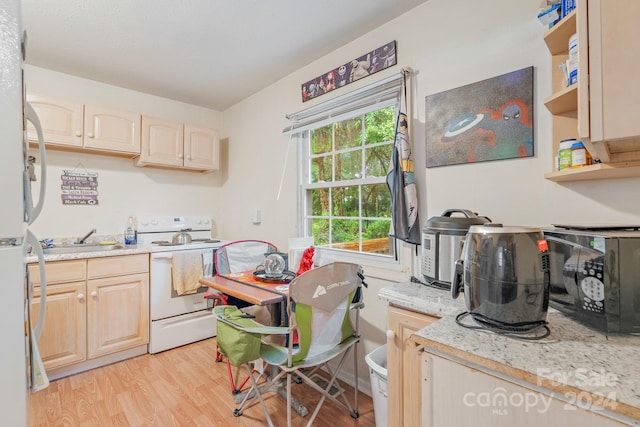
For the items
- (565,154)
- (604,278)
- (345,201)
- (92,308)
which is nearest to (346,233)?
(345,201)

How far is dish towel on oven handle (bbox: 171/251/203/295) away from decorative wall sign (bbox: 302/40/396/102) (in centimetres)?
182

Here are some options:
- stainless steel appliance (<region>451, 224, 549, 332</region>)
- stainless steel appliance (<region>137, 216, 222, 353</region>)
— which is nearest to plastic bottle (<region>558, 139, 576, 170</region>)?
stainless steel appliance (<region>451, 224, 549, 332</region>)

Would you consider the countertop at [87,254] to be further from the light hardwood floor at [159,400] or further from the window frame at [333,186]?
the window frame at [333,186]

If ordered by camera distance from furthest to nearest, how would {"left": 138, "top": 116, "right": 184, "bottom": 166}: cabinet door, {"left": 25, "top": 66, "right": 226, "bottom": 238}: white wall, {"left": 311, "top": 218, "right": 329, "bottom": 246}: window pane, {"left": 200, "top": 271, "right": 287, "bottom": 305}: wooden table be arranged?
{"left": 138, "top": 116, "right": 184, "bottom": 166}: cabinet door → {"left": 25, "top": 66, "right": 226, "bottom": 238}: white wall → {"left": 311, "top": 218, "right": 329, "bottom": 246}: window pane → {"left": 200, "top": 271, "right": 287, "bottom": 305}: wooden table

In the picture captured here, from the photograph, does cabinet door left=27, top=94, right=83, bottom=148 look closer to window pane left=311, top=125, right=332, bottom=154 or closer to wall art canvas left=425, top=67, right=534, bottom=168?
window pane left=311, top=125, right=332, bottom=154

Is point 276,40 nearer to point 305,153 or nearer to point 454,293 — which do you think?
point 305,153

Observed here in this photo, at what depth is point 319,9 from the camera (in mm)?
1894

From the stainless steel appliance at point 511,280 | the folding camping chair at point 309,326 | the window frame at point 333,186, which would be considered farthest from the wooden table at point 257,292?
the stainless steel appliance at point 511,280

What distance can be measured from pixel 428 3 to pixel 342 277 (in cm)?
177

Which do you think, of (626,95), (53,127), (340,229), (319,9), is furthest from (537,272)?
(53,127)

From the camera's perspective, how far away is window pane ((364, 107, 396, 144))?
6.97 feet

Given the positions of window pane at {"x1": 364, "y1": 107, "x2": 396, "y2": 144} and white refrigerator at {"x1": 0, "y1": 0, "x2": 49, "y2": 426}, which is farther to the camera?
window pane at {"x1": 364, "y1": 107, "x2": 396, "y2": 144}

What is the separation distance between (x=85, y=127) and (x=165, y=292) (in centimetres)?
165

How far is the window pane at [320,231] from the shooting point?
8.46ft
